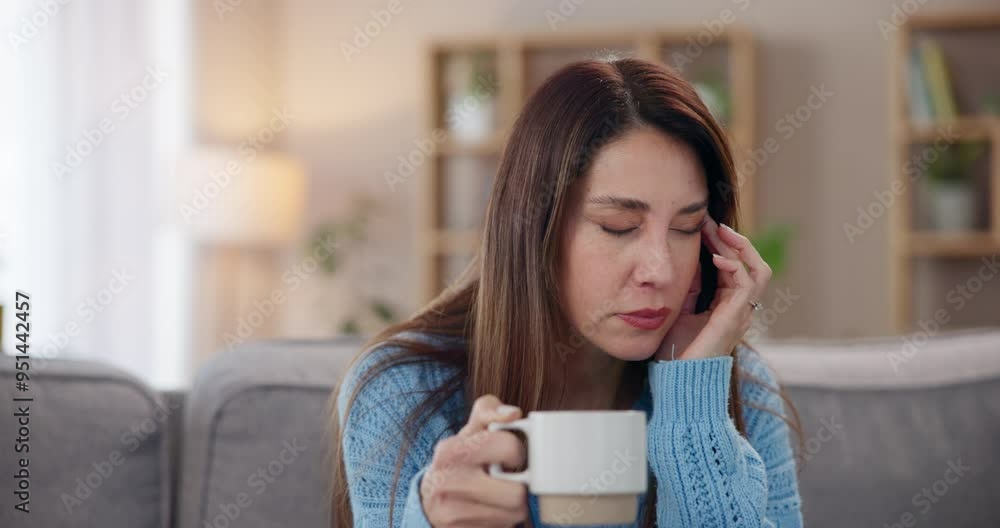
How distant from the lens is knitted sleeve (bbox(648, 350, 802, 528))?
1.13m

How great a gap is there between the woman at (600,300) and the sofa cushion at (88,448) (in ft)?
0.74

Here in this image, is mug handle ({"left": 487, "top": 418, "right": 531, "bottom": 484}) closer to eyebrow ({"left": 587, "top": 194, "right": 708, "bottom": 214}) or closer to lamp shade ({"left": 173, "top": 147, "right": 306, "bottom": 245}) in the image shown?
eyebrow ({"left": 587, "top": 194, "right": 708, "bottom": 214})

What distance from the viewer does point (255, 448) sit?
134 centimetres

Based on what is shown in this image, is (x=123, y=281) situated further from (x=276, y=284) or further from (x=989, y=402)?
(x=989, y=402)

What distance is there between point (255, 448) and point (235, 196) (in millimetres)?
2897

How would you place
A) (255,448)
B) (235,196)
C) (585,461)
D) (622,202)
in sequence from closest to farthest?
(585,461), (622,202), (255,448), (235,196)

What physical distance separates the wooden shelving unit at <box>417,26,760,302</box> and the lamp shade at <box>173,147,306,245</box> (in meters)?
0.71

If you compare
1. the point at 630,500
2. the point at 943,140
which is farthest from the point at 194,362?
the point at 630,500

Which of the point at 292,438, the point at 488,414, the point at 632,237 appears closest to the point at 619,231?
the point at 632,237

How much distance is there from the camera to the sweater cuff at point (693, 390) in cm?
114

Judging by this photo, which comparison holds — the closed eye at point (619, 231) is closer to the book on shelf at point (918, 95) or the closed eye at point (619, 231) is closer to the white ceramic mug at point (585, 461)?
the white ceramic mug at point (585, 461)

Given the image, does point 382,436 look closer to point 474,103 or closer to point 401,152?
point 474,103

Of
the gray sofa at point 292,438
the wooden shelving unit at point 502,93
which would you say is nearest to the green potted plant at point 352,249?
the wooden shelving unit at point 502,93

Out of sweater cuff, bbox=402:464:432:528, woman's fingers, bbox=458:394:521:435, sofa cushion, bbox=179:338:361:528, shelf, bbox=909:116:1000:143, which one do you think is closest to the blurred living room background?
shelf, bbox=909:116:1000:143
